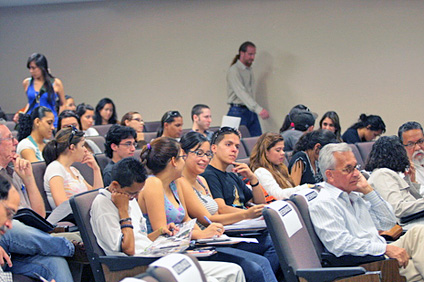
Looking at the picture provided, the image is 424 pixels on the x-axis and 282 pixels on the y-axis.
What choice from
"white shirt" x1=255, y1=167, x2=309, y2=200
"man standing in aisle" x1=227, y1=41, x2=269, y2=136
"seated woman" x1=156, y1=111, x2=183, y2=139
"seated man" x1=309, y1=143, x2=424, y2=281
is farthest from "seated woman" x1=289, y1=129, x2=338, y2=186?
"man standing in aisle" x1=227, y1=41, x2=269, y2=136

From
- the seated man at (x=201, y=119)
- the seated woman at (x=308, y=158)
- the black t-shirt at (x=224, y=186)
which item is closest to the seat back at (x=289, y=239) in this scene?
the black t-shirt at (x=224, y=186)

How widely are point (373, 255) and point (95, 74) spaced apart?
25.2 feet

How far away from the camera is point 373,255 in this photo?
105 inches

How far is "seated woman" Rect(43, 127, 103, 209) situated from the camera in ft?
11.5

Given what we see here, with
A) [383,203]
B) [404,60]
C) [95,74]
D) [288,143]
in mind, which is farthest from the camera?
[95,74]

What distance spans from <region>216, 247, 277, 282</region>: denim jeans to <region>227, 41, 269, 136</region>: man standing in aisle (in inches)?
199

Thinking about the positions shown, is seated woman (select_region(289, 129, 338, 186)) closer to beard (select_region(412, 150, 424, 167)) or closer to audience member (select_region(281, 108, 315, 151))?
beard (select_region(412, 150, 424, 167))

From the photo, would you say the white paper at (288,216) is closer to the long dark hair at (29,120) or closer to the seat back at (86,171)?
the seat back at (86,171)

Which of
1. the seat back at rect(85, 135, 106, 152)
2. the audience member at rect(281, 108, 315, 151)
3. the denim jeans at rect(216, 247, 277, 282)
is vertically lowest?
the denim jeans at rect(216, 247, 277, 282)

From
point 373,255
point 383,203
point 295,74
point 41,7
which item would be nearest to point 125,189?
point 373,255

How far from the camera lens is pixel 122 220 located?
255 cm

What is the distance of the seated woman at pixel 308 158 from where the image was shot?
4238 millimetres

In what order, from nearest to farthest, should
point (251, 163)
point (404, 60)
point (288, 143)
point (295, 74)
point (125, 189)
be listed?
1. point (125, 189)
2. point (251, 163)
3. point (288, 143)
4. point (404, 60)
5. point (295, 74)

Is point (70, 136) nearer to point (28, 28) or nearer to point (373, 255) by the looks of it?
point (373, 255)
